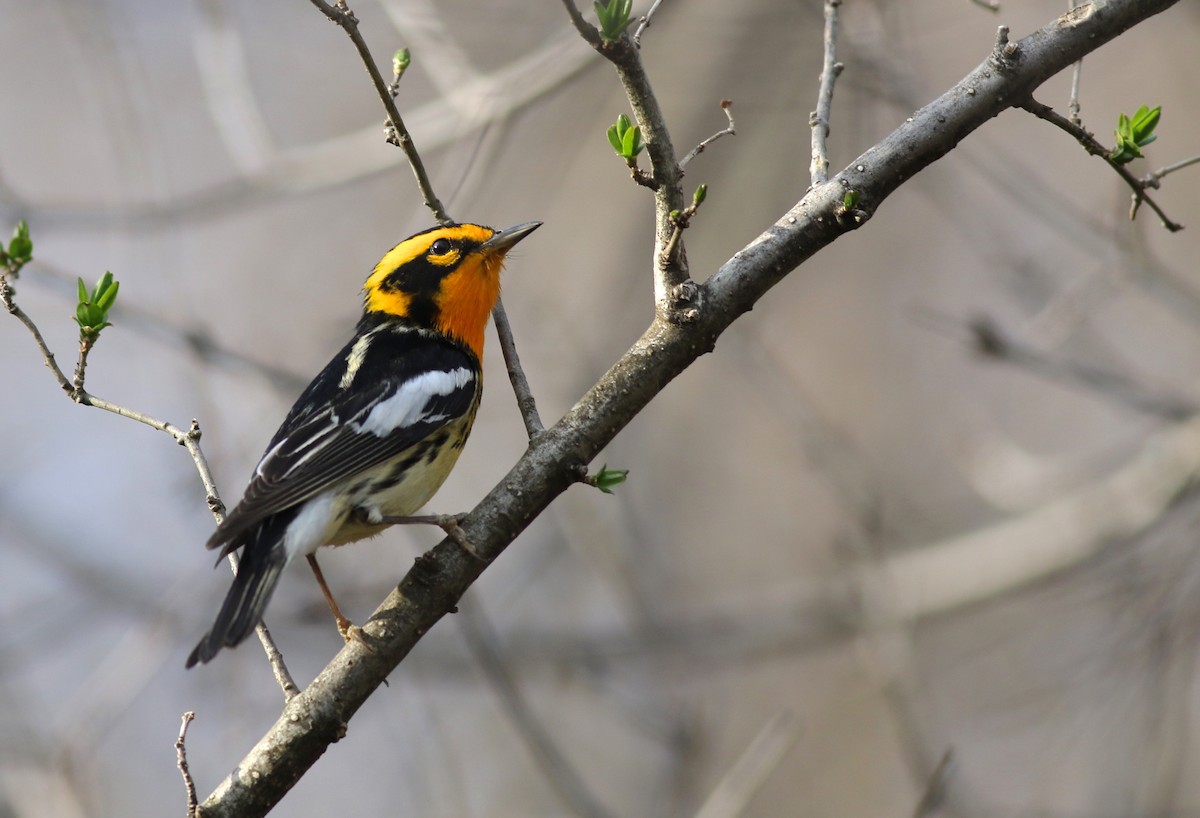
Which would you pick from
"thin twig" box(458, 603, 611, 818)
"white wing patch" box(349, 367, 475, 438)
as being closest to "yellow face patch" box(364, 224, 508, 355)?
"white wing patch" box(349, 367, 475, 438)

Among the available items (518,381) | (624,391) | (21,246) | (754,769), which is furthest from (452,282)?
(754,769)

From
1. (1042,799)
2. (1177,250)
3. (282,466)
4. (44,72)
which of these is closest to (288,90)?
(44,72)

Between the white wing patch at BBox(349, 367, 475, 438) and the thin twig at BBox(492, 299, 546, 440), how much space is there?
65cm

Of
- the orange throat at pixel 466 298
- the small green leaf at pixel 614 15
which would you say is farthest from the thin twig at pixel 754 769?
the small green leaf at pixel 614 15

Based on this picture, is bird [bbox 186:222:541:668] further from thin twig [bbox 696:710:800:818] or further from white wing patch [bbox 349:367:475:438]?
thin twig [bbox 696:710:800:818]

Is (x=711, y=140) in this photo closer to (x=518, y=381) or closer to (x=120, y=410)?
(x=518, y=381)

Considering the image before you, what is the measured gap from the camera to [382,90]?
3.65 m

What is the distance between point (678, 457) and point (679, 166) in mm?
6595

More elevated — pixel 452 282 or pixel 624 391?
pixel 452 282

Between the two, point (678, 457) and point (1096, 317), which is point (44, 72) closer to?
point (678, 457)

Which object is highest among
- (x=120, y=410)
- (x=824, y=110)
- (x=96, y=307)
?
(x=824, y=110)

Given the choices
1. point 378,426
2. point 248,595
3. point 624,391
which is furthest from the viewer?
point 378,426

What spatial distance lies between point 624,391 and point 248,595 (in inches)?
59.9

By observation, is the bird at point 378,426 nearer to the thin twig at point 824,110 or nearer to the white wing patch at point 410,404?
the white wing patch at point 410,404
